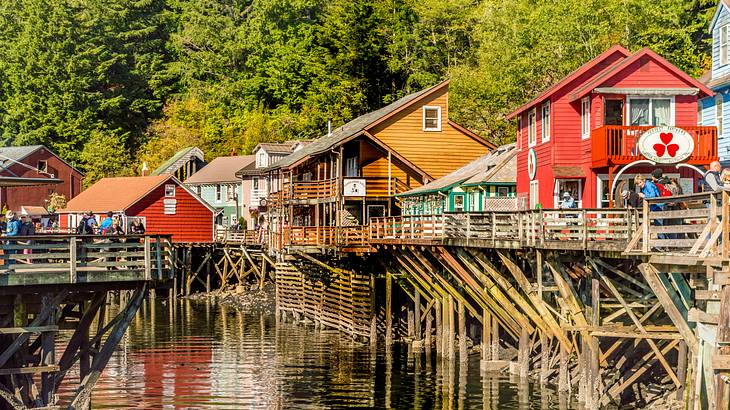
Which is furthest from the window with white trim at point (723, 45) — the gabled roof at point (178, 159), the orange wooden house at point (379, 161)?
the gabled roof at point (178, 159)

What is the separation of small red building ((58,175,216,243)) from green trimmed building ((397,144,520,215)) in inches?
1120

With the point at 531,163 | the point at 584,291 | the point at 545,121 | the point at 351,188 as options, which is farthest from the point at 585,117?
the point at 351,188

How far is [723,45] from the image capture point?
42.1 metres

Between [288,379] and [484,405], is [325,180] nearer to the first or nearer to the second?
[288,379]

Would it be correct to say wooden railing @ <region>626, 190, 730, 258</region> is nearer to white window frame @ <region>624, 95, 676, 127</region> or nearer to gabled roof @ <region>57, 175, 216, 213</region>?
white window frame @ <region>624, 95, 676, 127</region>

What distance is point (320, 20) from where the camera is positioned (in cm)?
9981

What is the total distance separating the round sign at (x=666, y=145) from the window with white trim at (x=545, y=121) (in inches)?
483

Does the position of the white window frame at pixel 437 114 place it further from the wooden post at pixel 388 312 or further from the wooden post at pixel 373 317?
the wooden post at pixel 388 312

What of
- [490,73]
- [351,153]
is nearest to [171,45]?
[490,73]

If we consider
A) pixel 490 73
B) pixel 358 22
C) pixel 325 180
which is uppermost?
pixel 358 22

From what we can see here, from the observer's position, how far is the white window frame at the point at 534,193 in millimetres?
39906

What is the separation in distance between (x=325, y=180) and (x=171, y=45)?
6142 cm

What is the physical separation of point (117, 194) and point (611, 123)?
46550 mm

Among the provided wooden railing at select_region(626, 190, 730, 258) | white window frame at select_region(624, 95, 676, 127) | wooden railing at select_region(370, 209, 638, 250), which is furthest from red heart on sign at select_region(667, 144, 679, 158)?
white window frame at select_region(624, 95, 676, 127)
